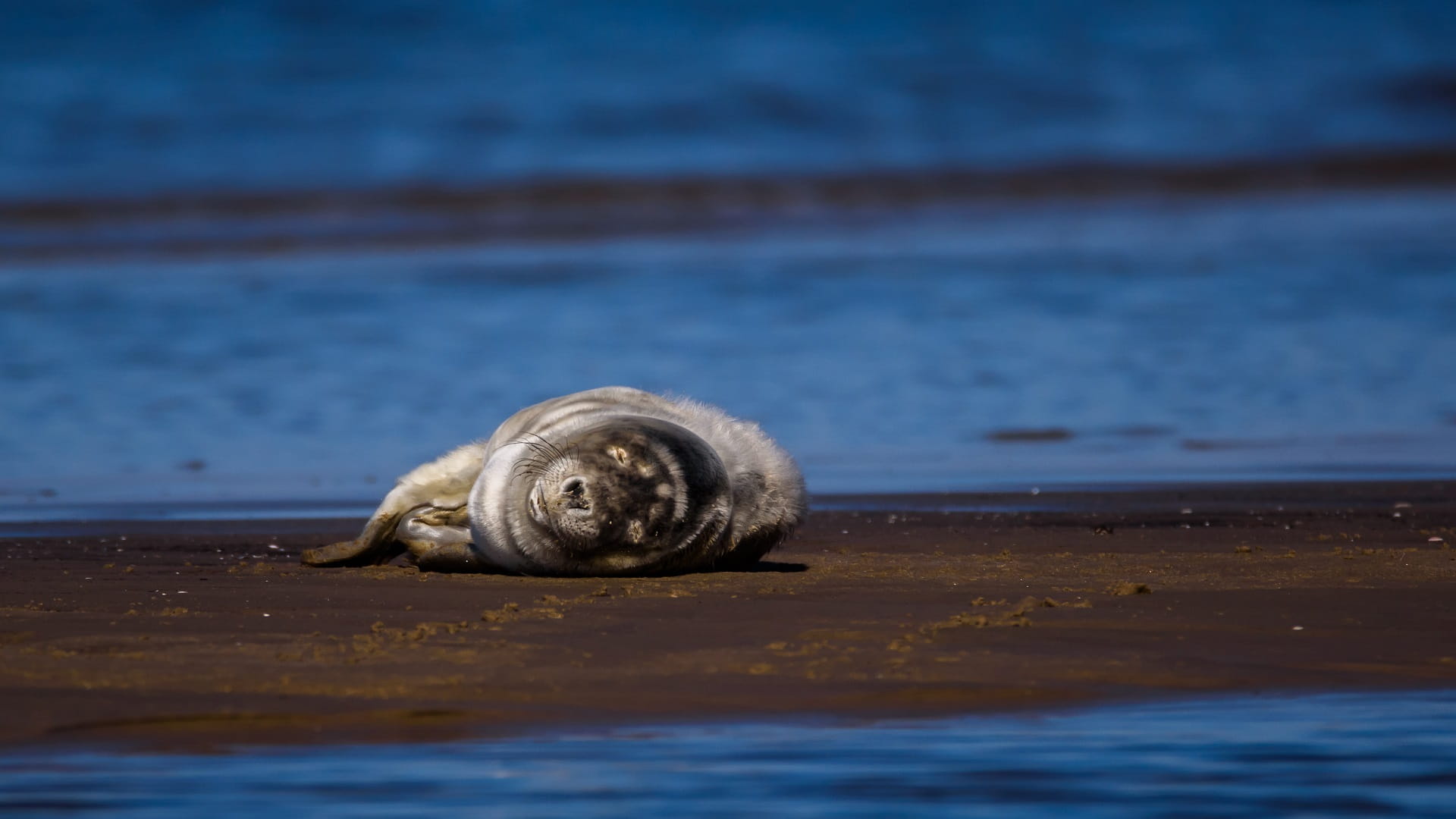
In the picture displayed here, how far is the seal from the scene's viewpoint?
692 centimetres

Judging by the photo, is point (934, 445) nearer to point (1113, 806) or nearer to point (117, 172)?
point (1113, 806)

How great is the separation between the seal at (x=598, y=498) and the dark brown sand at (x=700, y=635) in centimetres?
11

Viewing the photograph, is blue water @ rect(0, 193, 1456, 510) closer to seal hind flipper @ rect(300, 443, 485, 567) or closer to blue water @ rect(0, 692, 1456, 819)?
seal hind flipper @ rect(300, 443, 485, 567)

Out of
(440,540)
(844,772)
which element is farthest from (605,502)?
(844,772)

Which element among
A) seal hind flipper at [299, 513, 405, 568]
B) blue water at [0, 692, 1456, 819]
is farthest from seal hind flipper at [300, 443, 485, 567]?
blue water at [0, 692, 1456, 819]

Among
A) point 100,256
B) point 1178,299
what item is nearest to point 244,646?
point 1178,299

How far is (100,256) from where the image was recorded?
2834 cm

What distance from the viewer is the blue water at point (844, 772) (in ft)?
13.0

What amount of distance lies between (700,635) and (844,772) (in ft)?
5.08

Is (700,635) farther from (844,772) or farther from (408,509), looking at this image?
(408,509)

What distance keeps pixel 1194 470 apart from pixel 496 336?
26.4ft

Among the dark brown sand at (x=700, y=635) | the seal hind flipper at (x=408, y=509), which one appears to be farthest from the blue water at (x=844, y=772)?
the seal hind flipper at (x=408, y=509)

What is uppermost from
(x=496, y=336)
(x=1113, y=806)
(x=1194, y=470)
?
(x=496, y=336)

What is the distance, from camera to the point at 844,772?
425 cm
